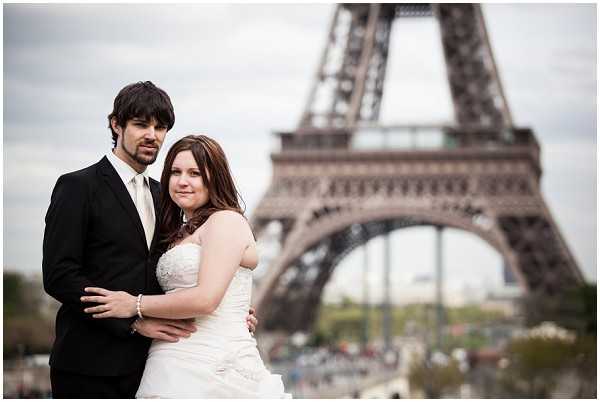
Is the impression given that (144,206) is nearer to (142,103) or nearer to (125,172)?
(125,172)

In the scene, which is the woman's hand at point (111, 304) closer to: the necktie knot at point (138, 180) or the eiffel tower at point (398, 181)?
the necktie knot at point (138, 180)

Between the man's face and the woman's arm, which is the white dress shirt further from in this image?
the woman's arm

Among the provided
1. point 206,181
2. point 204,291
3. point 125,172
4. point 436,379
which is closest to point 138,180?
point 125,172

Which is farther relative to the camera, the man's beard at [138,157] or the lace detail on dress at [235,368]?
the man's beard at [138,157]

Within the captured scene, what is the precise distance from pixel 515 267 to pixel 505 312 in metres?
35.2

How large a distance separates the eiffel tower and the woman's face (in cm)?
2156

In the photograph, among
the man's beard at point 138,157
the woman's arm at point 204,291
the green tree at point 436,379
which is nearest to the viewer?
the woman's arm at point 204,291

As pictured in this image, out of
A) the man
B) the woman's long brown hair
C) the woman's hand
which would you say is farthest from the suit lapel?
the woman's hand

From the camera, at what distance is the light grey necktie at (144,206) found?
3584 mm

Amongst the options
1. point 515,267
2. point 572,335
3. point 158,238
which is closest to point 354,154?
Result: point 515,267

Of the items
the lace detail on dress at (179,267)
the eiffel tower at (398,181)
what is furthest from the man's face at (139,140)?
the eiffel tower at (398,181)

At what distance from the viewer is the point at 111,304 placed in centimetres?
335

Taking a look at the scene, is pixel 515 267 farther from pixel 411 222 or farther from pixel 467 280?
pixel 467 280

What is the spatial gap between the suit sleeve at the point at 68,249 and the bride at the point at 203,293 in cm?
5
